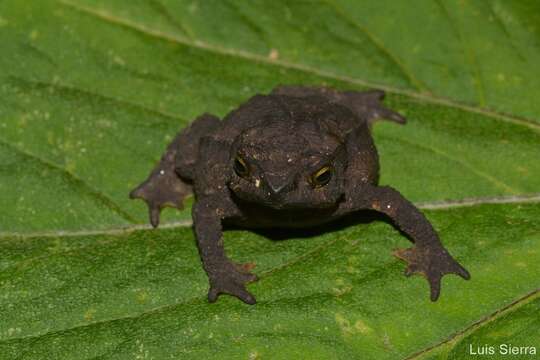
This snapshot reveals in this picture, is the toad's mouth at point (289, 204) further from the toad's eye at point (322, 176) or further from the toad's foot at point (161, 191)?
the toad's foot at point (161, 191)

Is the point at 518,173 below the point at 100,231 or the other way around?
the other way around

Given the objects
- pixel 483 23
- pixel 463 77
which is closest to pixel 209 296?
pixel 463 77

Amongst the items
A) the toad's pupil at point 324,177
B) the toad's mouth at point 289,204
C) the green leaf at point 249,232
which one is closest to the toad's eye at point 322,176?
the toad's pupil at point 324,177

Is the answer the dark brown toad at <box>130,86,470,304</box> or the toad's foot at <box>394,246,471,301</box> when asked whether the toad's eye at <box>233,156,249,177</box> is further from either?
the toad's foot at <box>394,246,471,301</box>

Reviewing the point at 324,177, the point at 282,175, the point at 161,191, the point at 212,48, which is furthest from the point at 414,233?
the point at 212,48

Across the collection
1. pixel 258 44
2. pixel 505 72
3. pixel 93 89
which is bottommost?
pixel 93 89

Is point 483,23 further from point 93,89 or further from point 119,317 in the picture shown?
point 119,317
